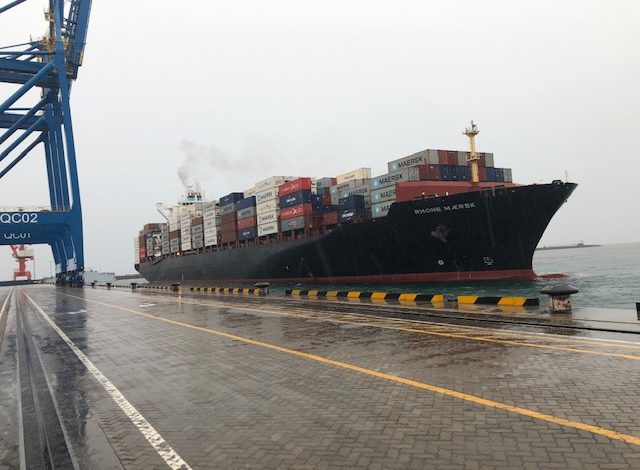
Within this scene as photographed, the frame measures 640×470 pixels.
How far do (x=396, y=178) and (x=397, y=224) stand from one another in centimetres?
394

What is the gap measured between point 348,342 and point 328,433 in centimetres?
508

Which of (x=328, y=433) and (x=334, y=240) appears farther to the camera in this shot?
(x=334, y=240)

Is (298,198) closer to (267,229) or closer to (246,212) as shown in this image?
(267,229)

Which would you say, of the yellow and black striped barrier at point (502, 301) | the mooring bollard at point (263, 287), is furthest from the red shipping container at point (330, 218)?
the yellow and black striped barrier at point (502, 301)

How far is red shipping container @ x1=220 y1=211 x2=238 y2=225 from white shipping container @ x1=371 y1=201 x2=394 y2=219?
19760mm

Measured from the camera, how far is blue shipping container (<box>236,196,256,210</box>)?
147 feet

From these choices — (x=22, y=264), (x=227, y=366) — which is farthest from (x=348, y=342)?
(x=22, y=264)

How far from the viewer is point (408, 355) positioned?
7.90m

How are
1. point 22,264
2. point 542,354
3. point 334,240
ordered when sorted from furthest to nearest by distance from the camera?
point 22,264
point 334,240
point 542,354

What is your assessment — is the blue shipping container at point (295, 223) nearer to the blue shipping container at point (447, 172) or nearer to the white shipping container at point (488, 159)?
the blue shipping container at point (447, 172)

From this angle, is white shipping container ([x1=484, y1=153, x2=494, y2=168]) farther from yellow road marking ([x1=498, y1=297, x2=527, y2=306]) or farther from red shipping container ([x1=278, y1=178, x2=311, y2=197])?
yellow road marking ([x1=498, y1=297, x2=527, y2=306])

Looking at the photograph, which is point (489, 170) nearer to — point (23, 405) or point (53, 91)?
point (23, 405)

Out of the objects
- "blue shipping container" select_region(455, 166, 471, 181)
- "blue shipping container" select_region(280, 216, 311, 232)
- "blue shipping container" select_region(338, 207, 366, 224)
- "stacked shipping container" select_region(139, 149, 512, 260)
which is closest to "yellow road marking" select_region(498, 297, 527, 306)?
"stacked shipping container" select_region(139, 149, 512, 260)

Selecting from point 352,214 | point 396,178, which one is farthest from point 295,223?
point 396,178
